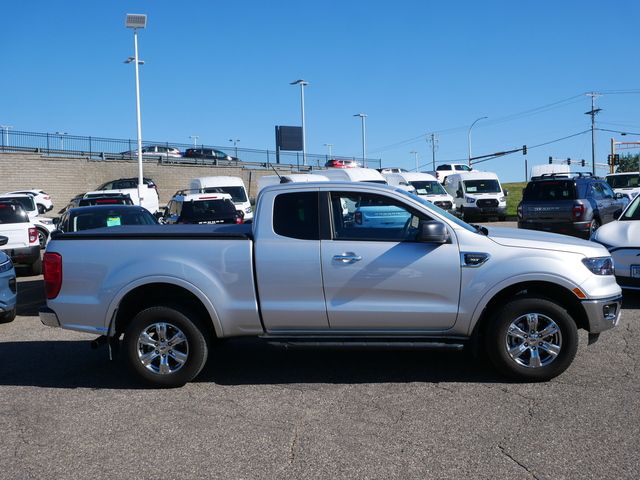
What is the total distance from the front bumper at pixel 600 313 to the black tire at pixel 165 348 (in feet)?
11.0

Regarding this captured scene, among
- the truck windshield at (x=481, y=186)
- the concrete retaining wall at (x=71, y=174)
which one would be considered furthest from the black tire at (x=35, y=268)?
the concrete retaining wall at (x=71, y=174)

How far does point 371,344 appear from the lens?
6.23 metres

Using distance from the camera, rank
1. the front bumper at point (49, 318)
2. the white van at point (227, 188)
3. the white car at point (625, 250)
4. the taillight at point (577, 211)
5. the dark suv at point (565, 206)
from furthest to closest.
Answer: the white van at point (227, 188)
the dark suv at point (565, 206)
the taillight at point (577, 211)
the white car at point (625, 250)
the front bumper at point (49, 318)

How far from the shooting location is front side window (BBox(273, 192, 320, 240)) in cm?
643

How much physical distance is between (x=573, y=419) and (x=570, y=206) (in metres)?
13.2

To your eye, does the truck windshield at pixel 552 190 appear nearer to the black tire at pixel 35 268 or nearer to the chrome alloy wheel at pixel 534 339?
the black tire at pixel 35 268

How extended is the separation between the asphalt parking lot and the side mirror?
1.27 meters

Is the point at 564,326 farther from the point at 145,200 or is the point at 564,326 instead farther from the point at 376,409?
the point at 145,200

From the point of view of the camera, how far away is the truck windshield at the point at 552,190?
17969 millimetres

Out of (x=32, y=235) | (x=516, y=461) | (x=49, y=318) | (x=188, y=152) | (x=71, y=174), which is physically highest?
(x=188, y=152)

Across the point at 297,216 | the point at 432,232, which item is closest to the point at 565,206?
the point at 432,232

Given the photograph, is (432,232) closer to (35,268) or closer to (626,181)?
(35,268)

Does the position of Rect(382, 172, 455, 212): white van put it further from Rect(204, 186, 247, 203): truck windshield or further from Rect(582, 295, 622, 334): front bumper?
Rect(582, 295, 622, 334): front bumper

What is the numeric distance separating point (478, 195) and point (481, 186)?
1.07 m
